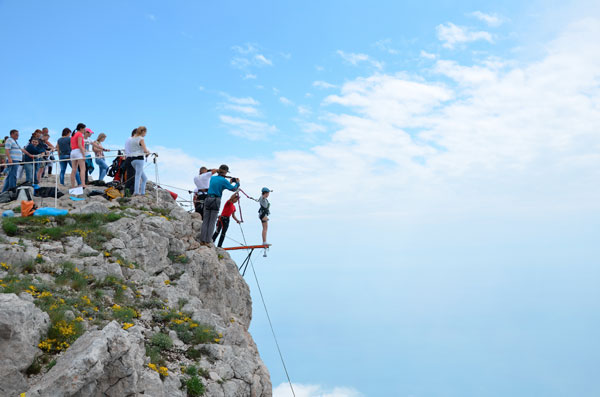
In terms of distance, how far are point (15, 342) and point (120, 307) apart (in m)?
3.49

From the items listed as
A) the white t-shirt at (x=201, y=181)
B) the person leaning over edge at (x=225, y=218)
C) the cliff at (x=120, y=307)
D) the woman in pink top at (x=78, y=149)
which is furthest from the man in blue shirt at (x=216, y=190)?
the woman in pink top at (x=78, y=149)

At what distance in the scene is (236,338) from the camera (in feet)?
45.0

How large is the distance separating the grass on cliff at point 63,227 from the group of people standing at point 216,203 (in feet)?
11.1

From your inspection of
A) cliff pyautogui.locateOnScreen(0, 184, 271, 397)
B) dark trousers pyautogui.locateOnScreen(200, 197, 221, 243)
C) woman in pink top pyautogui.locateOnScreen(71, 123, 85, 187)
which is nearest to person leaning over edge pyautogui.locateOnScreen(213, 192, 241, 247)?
cliff pyautogui.locateOnScreen(0, 184, 271, 397)

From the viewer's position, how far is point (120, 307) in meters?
11.6

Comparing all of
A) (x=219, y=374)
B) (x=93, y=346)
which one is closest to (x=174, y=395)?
(x=219, y=374)

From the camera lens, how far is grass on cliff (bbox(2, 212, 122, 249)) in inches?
554

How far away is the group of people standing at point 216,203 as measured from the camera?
56.4 feet

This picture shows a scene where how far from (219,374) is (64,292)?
4442 millimetres

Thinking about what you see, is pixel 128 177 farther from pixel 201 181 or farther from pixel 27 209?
pixel 27 209

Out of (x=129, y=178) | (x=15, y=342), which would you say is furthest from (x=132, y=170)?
(x=15, y=342)

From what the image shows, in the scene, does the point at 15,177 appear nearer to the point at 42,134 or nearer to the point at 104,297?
the point at 42,134

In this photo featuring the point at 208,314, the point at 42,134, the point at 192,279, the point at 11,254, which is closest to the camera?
the point at 11,254

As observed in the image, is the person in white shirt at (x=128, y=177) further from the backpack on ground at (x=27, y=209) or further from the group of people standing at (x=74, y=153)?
the backpack on ground at (x=27, y=209)
